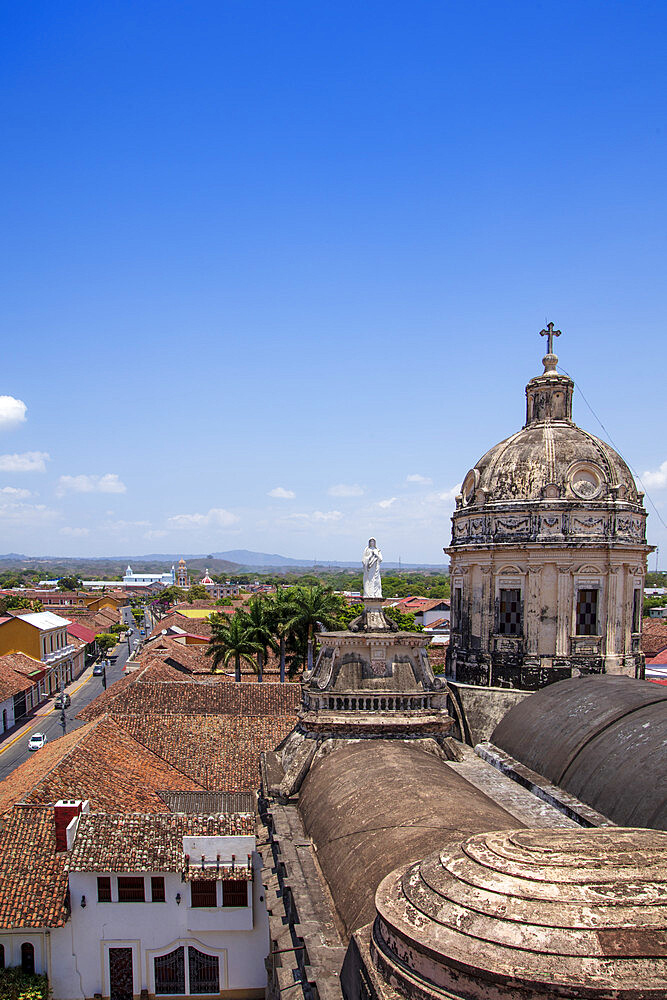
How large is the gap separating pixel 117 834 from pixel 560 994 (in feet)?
61.0

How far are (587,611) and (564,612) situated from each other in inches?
30.1

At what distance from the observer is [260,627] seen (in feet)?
154

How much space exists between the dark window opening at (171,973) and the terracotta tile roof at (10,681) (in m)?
33.8

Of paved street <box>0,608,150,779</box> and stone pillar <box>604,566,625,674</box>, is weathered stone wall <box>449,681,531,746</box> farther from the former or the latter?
paved street <box>0,608,150,779</box>

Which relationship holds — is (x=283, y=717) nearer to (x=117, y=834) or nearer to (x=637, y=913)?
(x=117, y=834)

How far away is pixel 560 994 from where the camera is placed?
4.93 metres

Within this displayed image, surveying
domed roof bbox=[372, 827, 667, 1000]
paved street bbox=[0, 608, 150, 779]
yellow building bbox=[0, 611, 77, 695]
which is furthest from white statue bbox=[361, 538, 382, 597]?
yellow building bbox=[0, 611, 77, 695]

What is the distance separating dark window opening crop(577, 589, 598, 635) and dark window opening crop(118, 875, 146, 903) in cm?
1412

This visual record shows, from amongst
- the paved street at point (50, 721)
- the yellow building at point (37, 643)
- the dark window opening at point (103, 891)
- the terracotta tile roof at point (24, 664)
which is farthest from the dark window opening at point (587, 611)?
the yellow building at point (37, 643)

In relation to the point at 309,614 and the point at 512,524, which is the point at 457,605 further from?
the point at 309,614

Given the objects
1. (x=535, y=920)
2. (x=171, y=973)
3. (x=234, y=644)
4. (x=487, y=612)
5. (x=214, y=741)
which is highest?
(x=487, y=612)

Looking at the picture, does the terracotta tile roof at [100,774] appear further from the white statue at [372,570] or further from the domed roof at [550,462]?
the domed roof at [550,462]

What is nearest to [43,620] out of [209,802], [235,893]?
[209,802]

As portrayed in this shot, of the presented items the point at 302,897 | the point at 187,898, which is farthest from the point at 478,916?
the point at 187,898
